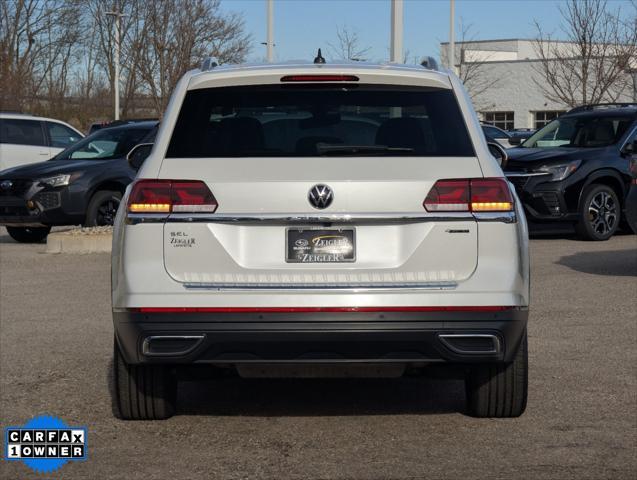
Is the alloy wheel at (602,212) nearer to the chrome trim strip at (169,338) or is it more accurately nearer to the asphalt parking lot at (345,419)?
the asphalt parking lot at (345,419)

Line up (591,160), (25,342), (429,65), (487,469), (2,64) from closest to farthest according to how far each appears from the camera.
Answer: (487,469)
(429,65)
(25,342)
(591,160)
(2,64)

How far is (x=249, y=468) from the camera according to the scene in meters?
5.66

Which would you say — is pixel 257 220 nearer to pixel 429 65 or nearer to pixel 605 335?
pixel 429 65

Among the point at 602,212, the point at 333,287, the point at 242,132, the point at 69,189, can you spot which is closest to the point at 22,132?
the point at 69,189

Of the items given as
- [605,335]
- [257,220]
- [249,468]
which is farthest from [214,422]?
[605,335]

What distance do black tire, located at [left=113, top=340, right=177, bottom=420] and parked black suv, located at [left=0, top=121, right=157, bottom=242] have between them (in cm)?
1092

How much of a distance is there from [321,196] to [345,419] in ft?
5.02

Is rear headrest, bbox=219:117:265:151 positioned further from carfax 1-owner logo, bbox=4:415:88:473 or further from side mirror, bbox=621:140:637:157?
side mirror, bbox=621:140:637:157

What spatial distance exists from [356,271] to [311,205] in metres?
0.36

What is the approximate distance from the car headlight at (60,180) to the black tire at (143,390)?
36.5 ft

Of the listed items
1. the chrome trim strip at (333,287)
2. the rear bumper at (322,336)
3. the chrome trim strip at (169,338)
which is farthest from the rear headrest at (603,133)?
the chrome trim strip at (169,338)

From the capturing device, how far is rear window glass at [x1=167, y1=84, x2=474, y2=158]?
5.89 m

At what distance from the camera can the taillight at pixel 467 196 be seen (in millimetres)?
5703

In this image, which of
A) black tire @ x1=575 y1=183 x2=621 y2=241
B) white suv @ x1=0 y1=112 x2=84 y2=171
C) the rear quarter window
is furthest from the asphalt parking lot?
the rear quarter window
